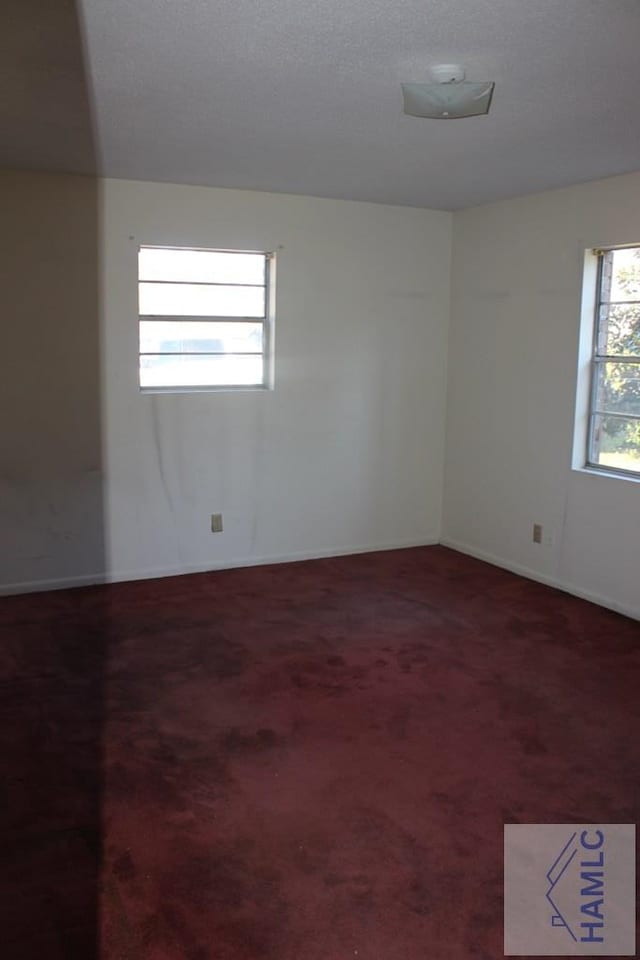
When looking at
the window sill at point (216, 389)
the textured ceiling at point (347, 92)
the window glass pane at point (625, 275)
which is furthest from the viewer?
the window sill at point (216, 389)

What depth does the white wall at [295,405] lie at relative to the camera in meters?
4.88

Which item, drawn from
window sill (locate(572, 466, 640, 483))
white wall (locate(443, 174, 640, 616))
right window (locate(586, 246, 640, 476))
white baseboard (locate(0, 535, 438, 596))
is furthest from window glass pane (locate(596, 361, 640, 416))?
white baseboard (locate(0, 535, 438, 596))

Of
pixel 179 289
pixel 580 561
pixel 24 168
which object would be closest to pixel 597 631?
pixel 580 561

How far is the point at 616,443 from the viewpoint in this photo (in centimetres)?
467

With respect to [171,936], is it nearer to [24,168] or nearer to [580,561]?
[580,561]

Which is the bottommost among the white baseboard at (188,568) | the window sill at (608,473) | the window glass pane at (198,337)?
the white baseboard at (188,568)

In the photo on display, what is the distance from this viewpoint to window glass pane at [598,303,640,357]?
14.7ft

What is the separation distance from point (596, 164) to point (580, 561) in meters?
2.23

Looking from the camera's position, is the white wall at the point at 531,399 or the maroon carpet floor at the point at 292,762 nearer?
the maroon carpet floor at the point at 292,762

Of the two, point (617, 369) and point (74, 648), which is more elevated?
point (617, 369)

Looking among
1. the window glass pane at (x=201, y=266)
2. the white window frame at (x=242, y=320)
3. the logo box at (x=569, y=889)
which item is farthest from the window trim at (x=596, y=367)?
the logo box at (x=569, y=889)

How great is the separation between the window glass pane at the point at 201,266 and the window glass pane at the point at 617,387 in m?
2.23

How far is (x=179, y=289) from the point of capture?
5.02 meters

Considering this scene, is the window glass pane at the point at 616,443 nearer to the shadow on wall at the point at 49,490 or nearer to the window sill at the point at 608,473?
the window sill at the point at 608,473
